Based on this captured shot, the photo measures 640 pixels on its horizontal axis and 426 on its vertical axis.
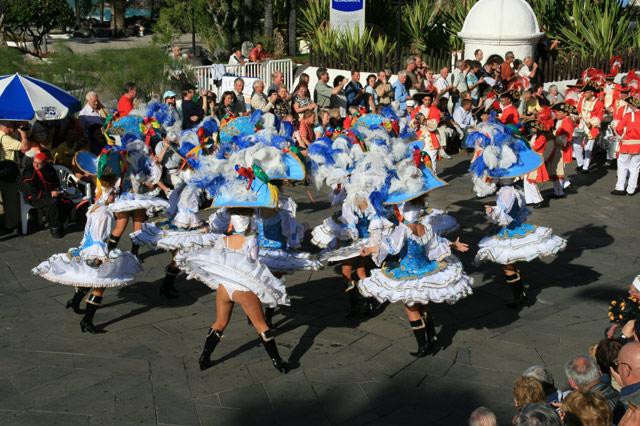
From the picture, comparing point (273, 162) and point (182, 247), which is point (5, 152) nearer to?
point (182, 247)

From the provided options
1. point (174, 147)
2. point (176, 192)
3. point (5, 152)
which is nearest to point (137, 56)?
point (5, 152)

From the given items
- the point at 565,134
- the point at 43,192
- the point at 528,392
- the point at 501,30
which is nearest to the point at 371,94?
the point at 565,134

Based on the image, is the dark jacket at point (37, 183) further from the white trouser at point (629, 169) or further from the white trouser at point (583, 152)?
the white trouser at point (583, 152)

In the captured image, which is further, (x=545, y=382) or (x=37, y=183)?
(x=37, y=183)

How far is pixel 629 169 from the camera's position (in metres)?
16.2

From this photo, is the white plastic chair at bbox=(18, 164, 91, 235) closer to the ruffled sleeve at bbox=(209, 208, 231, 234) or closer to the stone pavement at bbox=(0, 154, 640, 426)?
the stone pavement at bbox=(0, 154, 640, 426)

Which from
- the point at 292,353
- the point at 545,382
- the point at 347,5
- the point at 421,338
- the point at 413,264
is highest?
the point at 347,5

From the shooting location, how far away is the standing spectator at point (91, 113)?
50.7ft

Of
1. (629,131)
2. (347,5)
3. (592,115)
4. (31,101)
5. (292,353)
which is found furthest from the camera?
(347,5)

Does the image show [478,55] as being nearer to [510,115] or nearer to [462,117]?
[462,117]

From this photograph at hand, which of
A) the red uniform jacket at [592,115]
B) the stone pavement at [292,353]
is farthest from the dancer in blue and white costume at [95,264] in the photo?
the red uniform jacket at [592,115]

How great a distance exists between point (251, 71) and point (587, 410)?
17.4m

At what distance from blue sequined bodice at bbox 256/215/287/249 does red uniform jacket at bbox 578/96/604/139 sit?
10.1m

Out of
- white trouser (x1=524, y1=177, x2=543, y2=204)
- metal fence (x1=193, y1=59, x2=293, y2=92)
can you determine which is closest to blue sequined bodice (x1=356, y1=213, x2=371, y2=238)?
white trouser (x1=524, y1=177, x2=543, y2=204)
